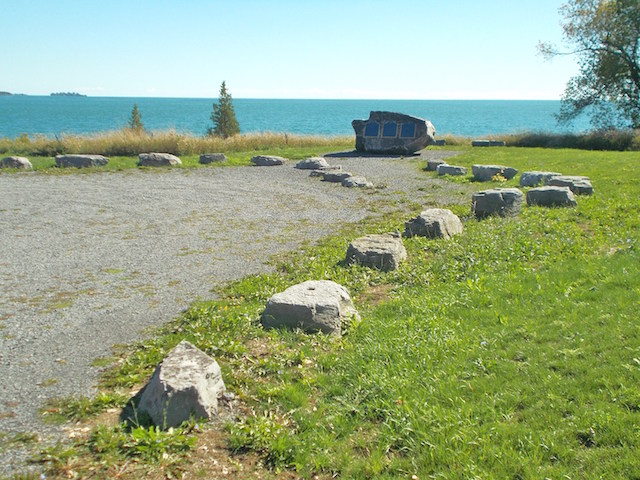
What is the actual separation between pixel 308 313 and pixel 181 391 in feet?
7.29

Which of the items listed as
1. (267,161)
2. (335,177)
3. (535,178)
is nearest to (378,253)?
(535,178)

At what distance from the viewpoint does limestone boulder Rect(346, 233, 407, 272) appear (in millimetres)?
9266

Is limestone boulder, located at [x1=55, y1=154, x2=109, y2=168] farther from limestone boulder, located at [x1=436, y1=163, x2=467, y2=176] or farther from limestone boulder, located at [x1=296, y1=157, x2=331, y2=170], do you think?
limestone boulder, located at [x1=436, y1=163, x2=467, y2=176]

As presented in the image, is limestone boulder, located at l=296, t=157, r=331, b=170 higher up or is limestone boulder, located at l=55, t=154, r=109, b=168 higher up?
limestone boulder, located at l=296, t=157, r=331, b=170

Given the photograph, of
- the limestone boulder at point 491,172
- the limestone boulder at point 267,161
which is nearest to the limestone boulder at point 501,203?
the limestone boulder at point 491,172

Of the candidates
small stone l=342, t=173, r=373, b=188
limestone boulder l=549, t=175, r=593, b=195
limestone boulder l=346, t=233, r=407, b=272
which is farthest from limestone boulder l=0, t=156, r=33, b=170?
limestone boulder l=549, t=175, r=593, b=195

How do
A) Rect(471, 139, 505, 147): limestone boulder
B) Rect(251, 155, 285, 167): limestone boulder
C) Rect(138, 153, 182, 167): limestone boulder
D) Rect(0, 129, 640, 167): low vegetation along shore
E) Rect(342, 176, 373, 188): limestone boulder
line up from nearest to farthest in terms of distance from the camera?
Rect(342, 176, 373, 188): limestone boulder
Rect(138, 153, 182, 167): limestone boulder
Rect(251, 155, 285, 167): limestone boulder
Rect(0, 129, 640, 167): low vegetation along shore
Rect(471, 139, 505, 147): limestone boulder

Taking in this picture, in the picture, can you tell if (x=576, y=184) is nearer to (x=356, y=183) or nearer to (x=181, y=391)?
(x=356, y=183)

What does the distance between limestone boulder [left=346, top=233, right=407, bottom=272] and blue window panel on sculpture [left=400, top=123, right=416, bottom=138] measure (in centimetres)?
1988

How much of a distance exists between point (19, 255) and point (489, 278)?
8.52 meters

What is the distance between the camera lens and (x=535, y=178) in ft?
56.3

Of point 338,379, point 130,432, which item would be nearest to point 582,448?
point 338,379

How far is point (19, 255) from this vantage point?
10.3m

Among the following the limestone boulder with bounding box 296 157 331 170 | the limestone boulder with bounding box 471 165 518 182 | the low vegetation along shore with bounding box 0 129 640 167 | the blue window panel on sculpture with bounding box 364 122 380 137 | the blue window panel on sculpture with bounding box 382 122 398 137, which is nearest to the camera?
the limestone boulder with bounding box 471 165 518 182
